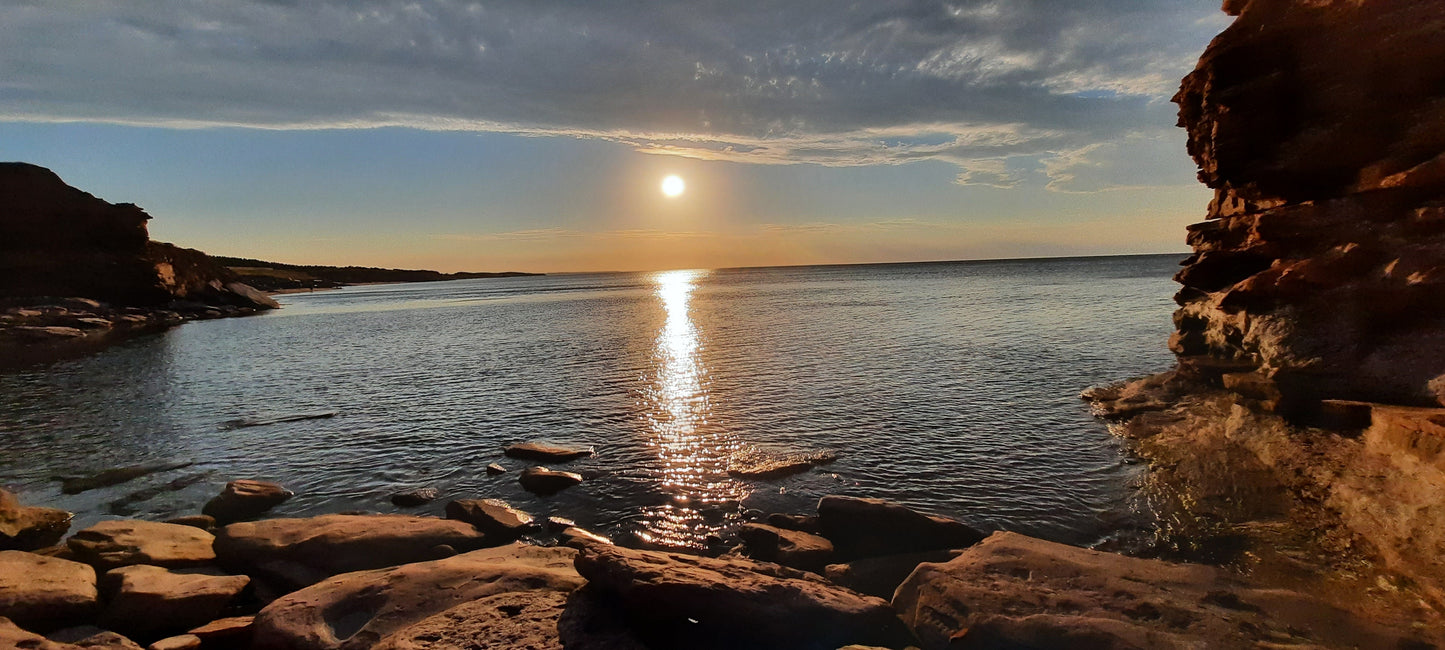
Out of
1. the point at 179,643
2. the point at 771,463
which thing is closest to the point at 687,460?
the point at 771,463

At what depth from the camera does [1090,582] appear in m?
9.53

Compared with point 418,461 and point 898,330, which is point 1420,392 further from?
point 898,330

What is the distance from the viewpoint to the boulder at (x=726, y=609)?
8.61 metres

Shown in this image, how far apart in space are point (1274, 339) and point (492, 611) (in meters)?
18.7

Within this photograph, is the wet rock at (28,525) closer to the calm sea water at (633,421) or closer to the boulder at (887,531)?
the calm sea water at (633,421)

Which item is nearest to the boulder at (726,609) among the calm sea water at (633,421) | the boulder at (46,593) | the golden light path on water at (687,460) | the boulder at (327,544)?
the golden light path on water at (687,460)

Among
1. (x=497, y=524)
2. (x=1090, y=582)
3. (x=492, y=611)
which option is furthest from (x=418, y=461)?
(x=1090, y=582)

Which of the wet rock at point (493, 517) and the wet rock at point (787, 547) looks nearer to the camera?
the wet rock at point (787, 547)

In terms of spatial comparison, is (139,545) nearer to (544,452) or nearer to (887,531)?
(544,452)

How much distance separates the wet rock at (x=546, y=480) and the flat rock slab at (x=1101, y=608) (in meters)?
9.76

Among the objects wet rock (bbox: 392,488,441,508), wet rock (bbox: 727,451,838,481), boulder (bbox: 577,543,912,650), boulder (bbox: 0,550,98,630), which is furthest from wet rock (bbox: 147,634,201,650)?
wet rock (bbox: 727,451,838,481)

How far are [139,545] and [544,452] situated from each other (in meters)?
9.28

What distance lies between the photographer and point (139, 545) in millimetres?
11633

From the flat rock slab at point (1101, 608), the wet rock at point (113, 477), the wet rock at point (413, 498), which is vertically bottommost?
the wet rock at point (413, 498)
